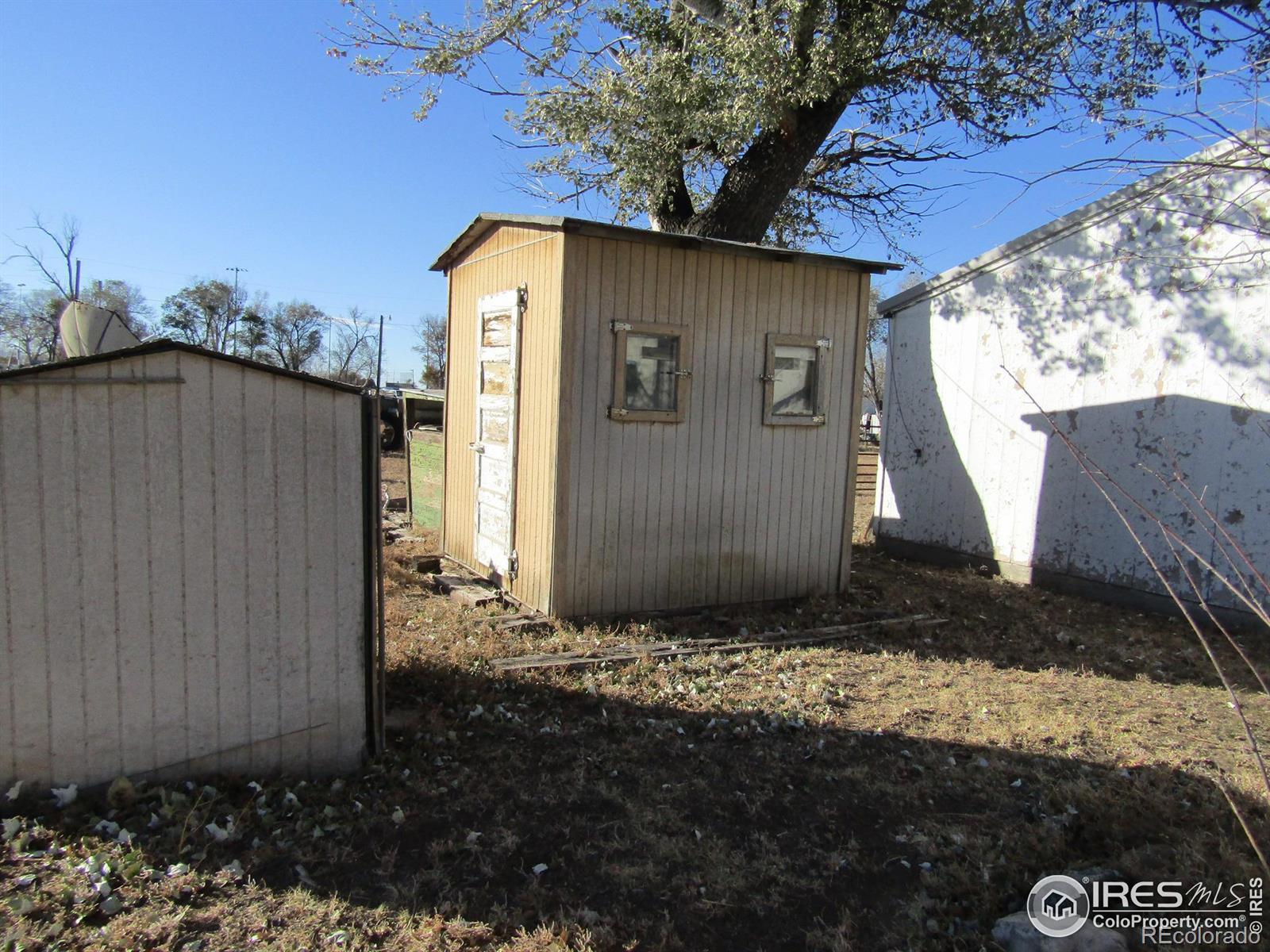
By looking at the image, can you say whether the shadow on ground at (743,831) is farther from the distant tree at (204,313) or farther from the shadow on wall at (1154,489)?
the distant tree at (204,313)

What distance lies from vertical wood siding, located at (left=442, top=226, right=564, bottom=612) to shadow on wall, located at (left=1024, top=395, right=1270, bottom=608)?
4.36 meters

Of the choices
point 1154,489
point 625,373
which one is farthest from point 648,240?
point 1154,489

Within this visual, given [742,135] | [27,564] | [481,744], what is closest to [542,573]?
[481,744]

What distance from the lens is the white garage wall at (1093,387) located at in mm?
6371

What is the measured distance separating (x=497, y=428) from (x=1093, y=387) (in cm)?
540

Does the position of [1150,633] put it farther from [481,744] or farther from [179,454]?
[179,454]

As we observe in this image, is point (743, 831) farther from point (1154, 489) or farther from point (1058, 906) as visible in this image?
point (1154, 489)

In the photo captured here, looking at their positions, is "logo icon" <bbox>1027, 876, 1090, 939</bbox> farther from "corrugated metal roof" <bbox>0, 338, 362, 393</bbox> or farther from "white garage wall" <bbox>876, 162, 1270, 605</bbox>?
"white garage wall" <bbox>876, 162, 1270, 605</bbox>

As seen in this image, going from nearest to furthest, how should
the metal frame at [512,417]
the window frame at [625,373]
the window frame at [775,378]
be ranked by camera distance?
the window frame at [625,373], the metal frame at [512,417], the window frame at [775,378]

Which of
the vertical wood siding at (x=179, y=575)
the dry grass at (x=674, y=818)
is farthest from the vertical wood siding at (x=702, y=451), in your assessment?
the vertical wood siding at (x=179, y=575)

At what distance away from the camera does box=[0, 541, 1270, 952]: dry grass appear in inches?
102

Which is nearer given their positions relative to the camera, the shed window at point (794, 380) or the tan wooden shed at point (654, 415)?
the tan wooden shed at point (654, 415)

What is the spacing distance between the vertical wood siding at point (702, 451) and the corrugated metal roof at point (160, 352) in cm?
246

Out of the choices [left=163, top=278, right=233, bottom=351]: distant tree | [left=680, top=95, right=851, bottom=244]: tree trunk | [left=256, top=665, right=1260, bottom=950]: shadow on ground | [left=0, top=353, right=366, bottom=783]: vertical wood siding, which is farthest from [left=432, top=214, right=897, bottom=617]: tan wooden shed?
[left=163, top=278, right=233, bottom=351]: distant tree
